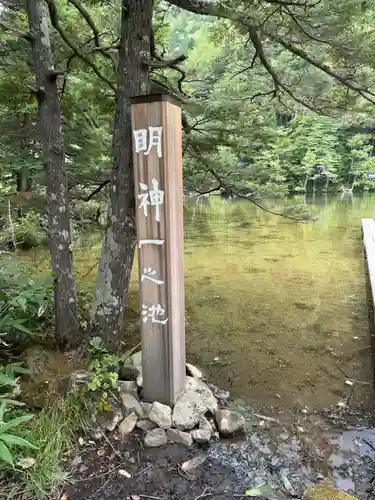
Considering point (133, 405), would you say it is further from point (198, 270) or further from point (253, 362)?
point (198, 270)

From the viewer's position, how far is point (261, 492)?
2092 mm

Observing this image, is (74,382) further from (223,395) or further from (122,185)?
(122,185)

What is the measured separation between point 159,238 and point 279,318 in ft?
10.3

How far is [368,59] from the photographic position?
3371 millimetres

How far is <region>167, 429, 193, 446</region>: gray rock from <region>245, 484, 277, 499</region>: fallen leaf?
528mm

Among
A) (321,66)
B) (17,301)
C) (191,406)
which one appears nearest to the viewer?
(191,406)

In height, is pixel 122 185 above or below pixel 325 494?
above

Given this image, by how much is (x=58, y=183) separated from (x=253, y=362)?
2649mm

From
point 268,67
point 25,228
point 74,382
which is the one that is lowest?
point 74,382

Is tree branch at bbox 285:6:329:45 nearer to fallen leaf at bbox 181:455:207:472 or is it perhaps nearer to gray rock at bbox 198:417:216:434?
→ gray rock at bbox 198:417:216:434

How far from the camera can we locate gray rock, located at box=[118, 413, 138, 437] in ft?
8.36

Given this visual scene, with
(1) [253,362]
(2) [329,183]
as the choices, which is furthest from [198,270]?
(2) [329,183]

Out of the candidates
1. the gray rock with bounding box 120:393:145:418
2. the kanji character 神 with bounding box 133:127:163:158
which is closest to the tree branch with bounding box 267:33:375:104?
the kanji character 神 with bounding box 133:127:163:158

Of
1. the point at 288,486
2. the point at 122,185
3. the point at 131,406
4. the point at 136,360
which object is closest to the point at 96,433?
Result: the point at 131,406
